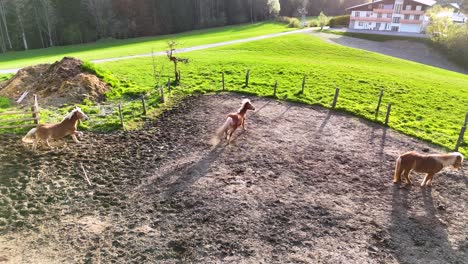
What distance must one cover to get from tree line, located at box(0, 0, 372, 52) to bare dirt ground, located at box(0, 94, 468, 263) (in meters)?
55.5

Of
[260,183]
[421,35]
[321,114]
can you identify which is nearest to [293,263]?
[260,183]

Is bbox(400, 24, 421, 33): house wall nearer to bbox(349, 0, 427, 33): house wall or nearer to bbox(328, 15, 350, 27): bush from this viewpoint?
bbox(349, 0, 427, 33): house wall

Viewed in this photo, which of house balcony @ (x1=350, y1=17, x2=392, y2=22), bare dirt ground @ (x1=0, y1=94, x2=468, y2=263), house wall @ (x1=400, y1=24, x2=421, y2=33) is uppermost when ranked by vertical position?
house balcony @ (x1=350, y1=17, x2=392, y2=22)

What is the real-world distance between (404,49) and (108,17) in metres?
56.7

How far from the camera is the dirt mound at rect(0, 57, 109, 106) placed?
17906mm

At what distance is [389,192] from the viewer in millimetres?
10445

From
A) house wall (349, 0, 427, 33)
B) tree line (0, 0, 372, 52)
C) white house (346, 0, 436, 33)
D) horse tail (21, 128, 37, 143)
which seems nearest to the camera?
horse tail (21, 128, 37, 143)

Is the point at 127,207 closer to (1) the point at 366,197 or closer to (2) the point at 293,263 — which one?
(2) the point at 293,263

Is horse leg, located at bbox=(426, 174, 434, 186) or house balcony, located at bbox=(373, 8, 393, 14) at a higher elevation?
house balcony, located at bbox=(373, 8, 393, 14)

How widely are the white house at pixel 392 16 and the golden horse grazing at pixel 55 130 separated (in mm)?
63269

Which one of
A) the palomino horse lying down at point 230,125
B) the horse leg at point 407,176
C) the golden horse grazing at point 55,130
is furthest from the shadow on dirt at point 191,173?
the horse leg at point 407,176

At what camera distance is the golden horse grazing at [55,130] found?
12180 millimetres

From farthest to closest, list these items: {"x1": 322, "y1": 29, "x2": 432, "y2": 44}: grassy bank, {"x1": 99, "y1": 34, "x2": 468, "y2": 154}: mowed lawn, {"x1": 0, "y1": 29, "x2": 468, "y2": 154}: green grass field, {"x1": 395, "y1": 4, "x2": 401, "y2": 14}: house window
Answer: {"x1": 395, "y1": 4, "x2": 401, "y2": 14}: house window → {"x1": 322, "y1": 29, "x2": 432, "y2": 44}: grassy bank → {"x1": 99, "y1": 34, "x2": 468, "y2": 154}: mowed lawn → {"x1": 0, "y1": 29, "x2": 468, "y2": 154}: green grass field

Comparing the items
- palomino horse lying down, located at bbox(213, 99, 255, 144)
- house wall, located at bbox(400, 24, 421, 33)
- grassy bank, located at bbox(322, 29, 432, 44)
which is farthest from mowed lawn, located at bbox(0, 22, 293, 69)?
house wall, located at bbox(400, 24, 421, 33)
